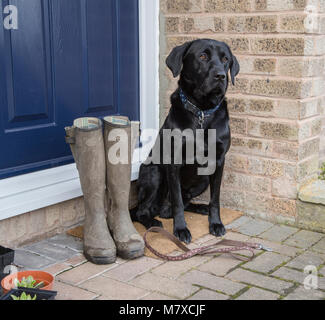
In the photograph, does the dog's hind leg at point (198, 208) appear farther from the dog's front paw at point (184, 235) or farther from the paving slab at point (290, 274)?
the paving slab at point (290, 274)

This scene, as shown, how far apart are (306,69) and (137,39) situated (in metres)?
1.21

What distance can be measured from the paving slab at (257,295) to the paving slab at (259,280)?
2.1 inches

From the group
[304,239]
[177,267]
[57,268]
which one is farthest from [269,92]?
[57,268]

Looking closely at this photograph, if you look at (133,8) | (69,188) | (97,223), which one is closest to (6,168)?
(69,188)

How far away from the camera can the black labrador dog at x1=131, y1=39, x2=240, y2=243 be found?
9.21ft

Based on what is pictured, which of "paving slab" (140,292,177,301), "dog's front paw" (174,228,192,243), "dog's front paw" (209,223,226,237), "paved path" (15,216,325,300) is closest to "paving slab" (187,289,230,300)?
"paved path" (15,216,325,300)

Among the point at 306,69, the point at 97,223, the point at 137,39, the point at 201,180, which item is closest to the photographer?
the point at 97,223

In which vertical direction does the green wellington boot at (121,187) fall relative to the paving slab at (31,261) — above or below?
above

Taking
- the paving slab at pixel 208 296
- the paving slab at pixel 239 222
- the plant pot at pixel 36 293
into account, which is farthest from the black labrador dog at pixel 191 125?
the plant pot at pixel 36 293

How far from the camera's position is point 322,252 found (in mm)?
2805

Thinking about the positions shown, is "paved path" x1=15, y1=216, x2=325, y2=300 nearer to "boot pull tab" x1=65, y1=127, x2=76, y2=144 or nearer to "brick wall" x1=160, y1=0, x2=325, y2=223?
"brick wall" x1=160, y1=0, x2=325, y2=223

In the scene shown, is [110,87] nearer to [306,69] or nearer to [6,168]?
[6,168]

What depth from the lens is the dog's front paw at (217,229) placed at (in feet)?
9.96

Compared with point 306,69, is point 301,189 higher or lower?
lower
